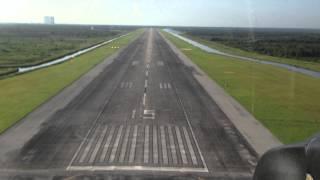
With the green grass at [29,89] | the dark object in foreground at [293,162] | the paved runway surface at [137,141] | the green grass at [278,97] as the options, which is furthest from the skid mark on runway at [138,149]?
the dark object in foreground at [293,162]

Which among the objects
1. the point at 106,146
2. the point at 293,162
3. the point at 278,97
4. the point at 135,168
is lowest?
the point at 278,97

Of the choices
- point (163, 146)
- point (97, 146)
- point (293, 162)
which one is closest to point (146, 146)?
point (163, 146)

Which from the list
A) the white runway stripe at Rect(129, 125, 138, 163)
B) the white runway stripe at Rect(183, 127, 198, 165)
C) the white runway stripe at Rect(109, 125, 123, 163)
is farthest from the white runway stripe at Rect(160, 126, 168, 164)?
the white runway stripe at Rect(109, 125, 123, 163)

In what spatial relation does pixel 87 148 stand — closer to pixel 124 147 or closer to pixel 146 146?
pixel 124 147

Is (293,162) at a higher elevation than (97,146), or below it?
higher

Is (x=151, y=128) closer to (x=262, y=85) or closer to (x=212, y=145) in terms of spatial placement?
(x=212, y=145)

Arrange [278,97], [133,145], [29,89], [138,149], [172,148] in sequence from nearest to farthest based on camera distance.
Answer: [138,149], [172,148], [133,145], [278,97], [29,89]
